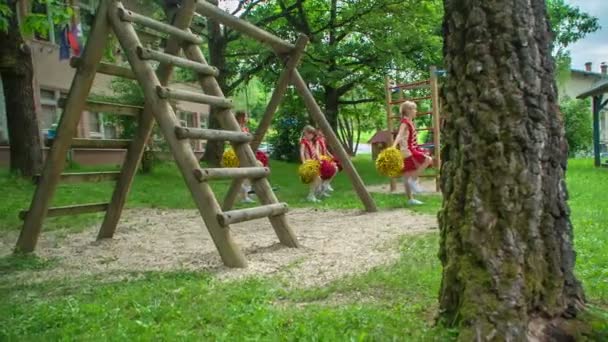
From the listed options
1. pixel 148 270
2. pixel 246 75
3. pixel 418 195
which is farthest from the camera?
pixel 246 75

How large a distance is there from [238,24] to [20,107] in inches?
318

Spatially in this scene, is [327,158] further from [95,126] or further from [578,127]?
[578,127]

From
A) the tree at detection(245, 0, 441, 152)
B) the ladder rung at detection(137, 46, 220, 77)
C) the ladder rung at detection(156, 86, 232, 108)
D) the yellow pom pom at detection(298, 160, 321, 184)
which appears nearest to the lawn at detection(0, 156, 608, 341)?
the ladder rung at detection(156, 86, 232, 108)

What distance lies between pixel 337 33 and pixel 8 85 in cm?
1188

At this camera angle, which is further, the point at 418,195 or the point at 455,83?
the point at 418,195

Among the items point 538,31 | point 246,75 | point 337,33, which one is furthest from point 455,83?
point 337,33

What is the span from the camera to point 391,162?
8.81m

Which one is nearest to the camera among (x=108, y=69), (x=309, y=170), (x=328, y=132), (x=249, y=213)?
(x=249, y=213)

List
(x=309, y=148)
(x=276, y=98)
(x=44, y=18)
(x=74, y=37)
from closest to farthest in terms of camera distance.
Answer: (x=44, y=18), (x=276, y=98), (x=309, y=148), (x=74, y=37)

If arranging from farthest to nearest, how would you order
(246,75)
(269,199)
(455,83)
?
(246,75), (269,199), (455,83)

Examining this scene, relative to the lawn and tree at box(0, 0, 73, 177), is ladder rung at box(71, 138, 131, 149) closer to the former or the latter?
the lawn

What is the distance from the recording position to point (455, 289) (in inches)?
101

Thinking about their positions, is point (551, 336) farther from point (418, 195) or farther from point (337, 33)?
point (337, 33)

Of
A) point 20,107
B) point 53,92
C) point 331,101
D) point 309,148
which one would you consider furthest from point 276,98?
point 331,101
